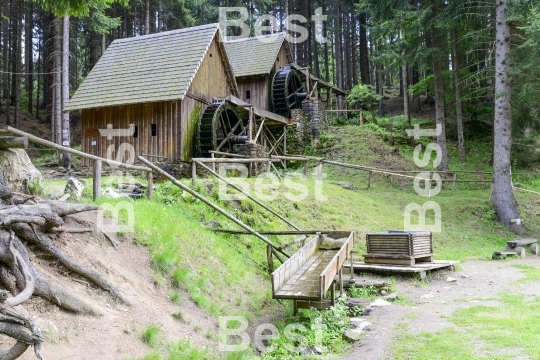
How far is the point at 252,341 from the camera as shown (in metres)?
6.68

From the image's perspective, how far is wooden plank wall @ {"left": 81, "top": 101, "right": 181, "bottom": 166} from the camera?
711 inches

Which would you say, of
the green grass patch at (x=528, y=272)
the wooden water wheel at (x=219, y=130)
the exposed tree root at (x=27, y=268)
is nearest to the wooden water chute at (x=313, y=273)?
the exposed tree root at (x=27, y=268)

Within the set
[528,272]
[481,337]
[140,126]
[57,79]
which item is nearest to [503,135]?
[528,272]

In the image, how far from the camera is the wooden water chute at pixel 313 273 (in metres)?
6.93

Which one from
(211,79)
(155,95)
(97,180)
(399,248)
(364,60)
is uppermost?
(364,60)

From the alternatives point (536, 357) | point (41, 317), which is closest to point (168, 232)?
point (41, 317)

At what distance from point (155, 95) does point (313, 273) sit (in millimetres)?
11593

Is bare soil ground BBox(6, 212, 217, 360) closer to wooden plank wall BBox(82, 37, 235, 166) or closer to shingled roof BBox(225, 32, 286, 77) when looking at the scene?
wooden plank wall BBox(82, 37, 235, 166)

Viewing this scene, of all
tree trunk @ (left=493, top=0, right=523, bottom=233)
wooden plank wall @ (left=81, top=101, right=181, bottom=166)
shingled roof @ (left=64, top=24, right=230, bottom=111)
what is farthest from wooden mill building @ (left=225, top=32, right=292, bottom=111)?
tree trunk @ (left=493, top=0, right=523, bottom=233)

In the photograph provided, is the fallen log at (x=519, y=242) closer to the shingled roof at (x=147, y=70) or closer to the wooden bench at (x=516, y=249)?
the wooden bench at (x=516, y=249)

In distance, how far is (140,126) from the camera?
60.1 feet

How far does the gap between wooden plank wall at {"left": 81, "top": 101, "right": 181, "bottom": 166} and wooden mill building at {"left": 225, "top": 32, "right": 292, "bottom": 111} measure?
33.7 ft

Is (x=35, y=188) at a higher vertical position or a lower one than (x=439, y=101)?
lower

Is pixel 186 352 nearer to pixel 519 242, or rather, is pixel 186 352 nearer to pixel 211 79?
pixel 519 242
